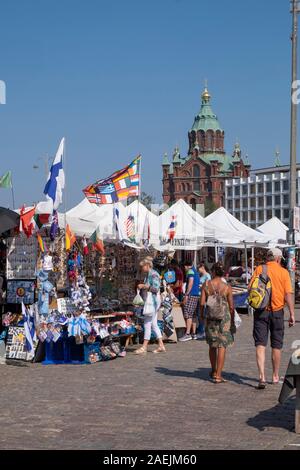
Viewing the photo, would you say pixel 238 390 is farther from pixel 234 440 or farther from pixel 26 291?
pixel 26 291

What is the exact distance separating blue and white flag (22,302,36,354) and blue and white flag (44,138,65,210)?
186 centimetres

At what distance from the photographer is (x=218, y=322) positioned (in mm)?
9188

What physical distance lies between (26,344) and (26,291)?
3.32 ft

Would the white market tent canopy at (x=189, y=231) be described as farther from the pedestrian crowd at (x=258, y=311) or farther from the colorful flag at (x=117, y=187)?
the pedestrian crowd at (x=258, y=311)

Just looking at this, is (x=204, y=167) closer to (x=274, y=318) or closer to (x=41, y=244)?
(x=41, y=244)

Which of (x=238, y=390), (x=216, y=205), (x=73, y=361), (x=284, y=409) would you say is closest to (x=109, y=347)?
(x=73, y=361)

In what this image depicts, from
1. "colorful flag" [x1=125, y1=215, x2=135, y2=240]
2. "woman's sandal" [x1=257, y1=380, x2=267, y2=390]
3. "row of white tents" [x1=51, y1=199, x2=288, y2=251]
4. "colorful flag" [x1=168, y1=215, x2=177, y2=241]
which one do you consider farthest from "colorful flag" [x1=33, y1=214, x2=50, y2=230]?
"colorful flag" [x1=168, y1=215, x2=177, y2=241]

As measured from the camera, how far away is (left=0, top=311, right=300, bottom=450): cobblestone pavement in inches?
245

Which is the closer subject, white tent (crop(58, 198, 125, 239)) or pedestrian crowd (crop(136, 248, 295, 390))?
pedestrian crowd (crop(136, 248, 295, 390))

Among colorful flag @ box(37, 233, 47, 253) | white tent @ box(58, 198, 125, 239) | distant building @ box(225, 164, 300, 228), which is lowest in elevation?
colorful flag @ box(37, 233, 47, 253)

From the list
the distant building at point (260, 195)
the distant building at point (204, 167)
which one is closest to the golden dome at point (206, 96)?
the distant building at point (204, 167)

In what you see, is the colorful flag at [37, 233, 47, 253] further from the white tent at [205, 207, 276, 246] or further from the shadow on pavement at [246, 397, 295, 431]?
the white tent at [205, 207, 276, 246]

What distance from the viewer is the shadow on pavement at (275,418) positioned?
6.75 metres

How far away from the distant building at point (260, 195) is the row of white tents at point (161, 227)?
82.4m
